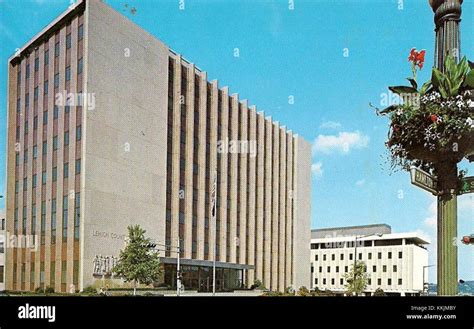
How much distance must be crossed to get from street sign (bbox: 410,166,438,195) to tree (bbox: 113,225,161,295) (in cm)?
1565

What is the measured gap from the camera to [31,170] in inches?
688

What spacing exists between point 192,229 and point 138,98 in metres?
8.39

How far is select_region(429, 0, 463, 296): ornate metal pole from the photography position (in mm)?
3600

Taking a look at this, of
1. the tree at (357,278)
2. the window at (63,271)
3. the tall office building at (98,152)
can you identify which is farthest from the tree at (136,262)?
the tree at (357,278)

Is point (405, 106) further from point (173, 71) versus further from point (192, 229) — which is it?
point (192, 229)

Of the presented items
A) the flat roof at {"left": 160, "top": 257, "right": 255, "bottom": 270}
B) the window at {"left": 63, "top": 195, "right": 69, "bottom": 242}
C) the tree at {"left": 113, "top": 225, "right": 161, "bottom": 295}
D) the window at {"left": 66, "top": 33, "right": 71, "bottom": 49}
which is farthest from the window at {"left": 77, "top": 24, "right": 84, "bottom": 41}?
the flat roof at {"left": 160, "top": 257, "right": 255, "bottom": 270}

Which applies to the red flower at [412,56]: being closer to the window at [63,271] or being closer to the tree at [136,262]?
the tree at [136,262]

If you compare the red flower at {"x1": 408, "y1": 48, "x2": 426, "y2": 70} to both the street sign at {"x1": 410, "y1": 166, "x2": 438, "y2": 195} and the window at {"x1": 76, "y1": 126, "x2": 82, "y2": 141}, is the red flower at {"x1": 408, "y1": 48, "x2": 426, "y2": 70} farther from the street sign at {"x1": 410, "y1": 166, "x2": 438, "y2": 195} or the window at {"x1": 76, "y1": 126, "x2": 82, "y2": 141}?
the window at {"x1": 76, "y1": 126, "x2": 82, "y2": 141}

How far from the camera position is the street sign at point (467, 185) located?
3.72 metres

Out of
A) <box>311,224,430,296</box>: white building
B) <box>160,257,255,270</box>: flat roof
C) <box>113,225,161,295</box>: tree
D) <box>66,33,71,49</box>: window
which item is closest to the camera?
<box>311,224,430,296</box>: white building

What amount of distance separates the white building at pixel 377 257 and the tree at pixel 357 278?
0.16 ft

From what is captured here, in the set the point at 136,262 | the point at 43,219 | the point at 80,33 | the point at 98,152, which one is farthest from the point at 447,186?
the point at 80,33
